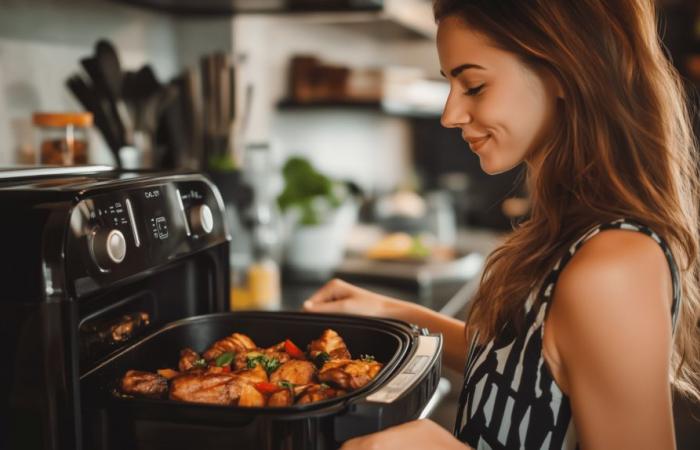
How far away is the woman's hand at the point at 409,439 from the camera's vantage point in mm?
663

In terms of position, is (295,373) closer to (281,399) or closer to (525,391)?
(281,399)

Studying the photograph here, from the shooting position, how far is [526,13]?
0.89 meters

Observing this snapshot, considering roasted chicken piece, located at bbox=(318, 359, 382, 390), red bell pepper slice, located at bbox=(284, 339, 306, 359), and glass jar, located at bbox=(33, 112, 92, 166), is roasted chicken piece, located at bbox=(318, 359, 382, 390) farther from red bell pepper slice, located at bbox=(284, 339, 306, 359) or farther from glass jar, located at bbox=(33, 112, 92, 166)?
glass jar, located at bbox=(33, 112, 92, 166)

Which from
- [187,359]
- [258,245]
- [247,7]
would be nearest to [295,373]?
[187,359]

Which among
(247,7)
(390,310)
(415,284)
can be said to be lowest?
(415,284)

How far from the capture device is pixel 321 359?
0.90 m

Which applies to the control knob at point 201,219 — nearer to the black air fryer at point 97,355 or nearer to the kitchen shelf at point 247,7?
the black air fryer at point 97,355

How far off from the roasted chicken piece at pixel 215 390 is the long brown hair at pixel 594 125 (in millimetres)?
346

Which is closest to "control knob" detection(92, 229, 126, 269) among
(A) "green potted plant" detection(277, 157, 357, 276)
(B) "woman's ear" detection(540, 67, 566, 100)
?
(B) "woman's ear" detection(540, 67, 566, 100)

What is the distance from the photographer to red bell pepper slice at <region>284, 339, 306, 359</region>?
95 cm

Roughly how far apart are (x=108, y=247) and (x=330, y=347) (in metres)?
0.30

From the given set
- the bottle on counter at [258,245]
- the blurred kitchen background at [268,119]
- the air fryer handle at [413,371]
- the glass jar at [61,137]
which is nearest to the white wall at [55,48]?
the blurred kitchen background at [268,119]

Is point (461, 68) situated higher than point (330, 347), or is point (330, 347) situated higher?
A: point (461, 68)

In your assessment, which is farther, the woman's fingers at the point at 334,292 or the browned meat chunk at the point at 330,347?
the woman's fingers at the point at 334,292
